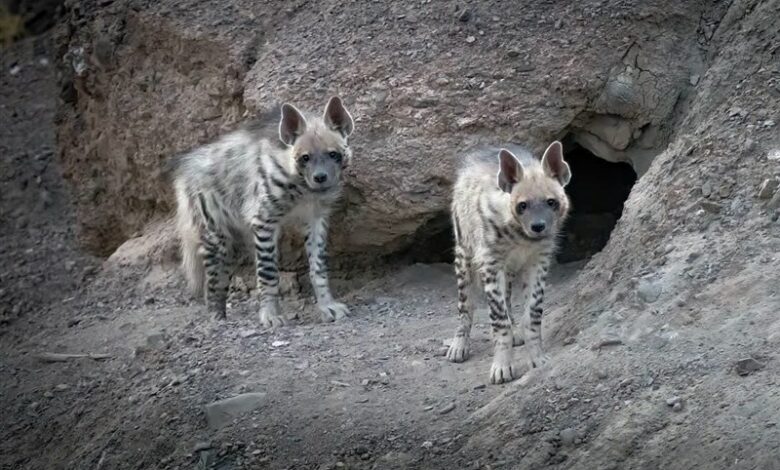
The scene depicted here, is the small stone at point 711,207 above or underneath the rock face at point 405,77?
underneath

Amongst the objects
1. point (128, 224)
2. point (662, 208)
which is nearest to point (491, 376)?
point (662, 208)

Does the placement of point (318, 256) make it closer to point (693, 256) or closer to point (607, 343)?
point (607, 343)

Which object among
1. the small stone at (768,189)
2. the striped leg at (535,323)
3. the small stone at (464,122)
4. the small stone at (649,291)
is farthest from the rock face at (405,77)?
the small stone at (649,291)

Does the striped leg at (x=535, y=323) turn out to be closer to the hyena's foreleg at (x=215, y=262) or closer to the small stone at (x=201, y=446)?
the small stone at (x=201, y=446)

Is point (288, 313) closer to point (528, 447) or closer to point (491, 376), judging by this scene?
point (491, 376)

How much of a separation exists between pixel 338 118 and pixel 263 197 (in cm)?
87

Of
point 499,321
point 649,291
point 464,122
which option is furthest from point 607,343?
point 464,122

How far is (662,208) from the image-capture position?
289 inches

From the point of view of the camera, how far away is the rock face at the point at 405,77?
28.2 ft

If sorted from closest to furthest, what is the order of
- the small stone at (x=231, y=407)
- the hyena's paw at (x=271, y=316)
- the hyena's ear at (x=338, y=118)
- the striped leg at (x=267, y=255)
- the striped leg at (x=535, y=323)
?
the striped leg at (x=535, y=323)
the small stone at (x=231, y=407)
the hyena's ear at (x=338, y=118)
the hyena's paw at (x=271, y=316)
the striped leg at (x=267, y=255)

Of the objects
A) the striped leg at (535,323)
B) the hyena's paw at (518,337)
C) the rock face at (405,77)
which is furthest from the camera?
the rock face at (405,77)

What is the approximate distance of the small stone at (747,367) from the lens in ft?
19.5

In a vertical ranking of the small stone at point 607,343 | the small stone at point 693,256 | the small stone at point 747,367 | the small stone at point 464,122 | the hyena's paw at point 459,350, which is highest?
the small stone at point 464,122

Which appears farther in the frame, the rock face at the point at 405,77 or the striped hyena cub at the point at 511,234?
the rock face at the point at 405,77
